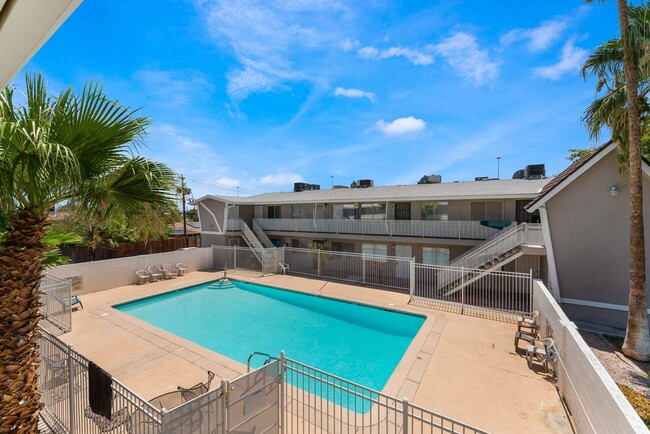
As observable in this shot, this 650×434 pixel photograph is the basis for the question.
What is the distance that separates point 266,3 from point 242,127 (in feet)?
54.9

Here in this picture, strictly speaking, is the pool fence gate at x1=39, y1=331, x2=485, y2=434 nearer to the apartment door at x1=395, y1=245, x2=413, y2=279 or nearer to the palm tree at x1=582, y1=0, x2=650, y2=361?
the palm tree at x1=582, y1=0, x2=650, y2=361

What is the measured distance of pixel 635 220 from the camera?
27.8 feet

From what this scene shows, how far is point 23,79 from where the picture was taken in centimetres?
344

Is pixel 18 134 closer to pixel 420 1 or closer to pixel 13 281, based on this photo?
pixel 13 281

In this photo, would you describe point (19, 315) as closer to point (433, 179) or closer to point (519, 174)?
point (433, 179)

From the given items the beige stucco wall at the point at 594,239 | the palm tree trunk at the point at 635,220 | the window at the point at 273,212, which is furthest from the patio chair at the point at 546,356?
the window at the point at 273,212

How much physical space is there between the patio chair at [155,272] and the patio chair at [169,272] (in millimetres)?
280

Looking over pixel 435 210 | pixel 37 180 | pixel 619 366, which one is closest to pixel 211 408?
pixel 37 180

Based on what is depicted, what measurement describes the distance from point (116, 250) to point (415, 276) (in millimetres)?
21828

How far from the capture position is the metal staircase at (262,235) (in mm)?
23688

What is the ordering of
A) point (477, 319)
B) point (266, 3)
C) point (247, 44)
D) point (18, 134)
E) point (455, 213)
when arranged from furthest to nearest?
point (455, 213)
point (477, 319)
point (247, 44)
point (266, 3)
point (18, 134)

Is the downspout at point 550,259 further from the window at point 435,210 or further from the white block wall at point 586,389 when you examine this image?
the window at point 435,210

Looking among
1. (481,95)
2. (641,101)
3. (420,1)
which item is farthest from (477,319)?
(420,1)

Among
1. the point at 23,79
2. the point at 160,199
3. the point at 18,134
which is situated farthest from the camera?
the point at 160,199
